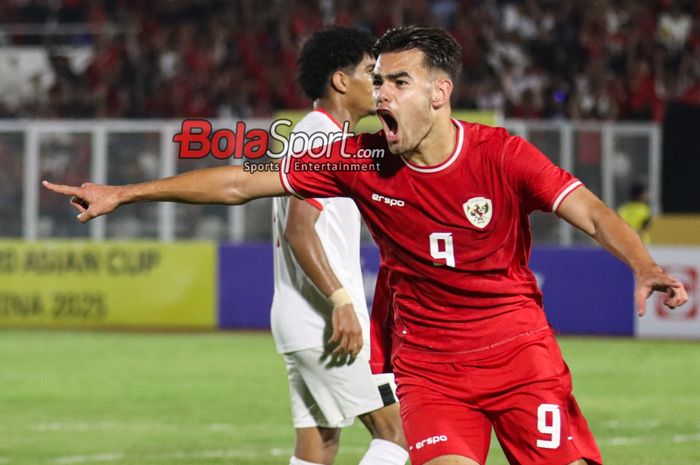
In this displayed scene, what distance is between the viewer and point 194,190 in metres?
4.89

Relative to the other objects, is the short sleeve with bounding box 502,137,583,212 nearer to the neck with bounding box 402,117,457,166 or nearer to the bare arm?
the neck with bounding box 402,117,457,166

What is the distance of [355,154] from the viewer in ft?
Answer: 16.3

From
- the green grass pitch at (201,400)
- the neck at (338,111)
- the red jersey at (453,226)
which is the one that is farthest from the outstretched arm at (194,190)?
the green grass pitch at (201,400)

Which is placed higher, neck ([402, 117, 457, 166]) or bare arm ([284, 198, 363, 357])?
neck ([402, 117, 457, 166])

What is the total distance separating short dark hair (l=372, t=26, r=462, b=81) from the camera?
489cm

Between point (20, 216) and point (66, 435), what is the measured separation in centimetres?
991

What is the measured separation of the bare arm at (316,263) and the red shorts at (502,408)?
1.01 metres

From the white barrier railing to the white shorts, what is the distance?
1151cm

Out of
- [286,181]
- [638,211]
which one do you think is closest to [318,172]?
[286,181]

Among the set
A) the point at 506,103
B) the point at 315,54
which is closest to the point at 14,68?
the point at 506,103

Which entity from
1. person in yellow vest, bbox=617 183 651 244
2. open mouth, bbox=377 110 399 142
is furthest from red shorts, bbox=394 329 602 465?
person in yellow vest, bbox=617 183 651 244

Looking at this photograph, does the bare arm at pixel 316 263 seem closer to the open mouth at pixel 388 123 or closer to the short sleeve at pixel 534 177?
the open mouth at pixel 388 123

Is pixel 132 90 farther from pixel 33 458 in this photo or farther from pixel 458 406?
pixel 458 406

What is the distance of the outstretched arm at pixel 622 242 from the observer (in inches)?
165
